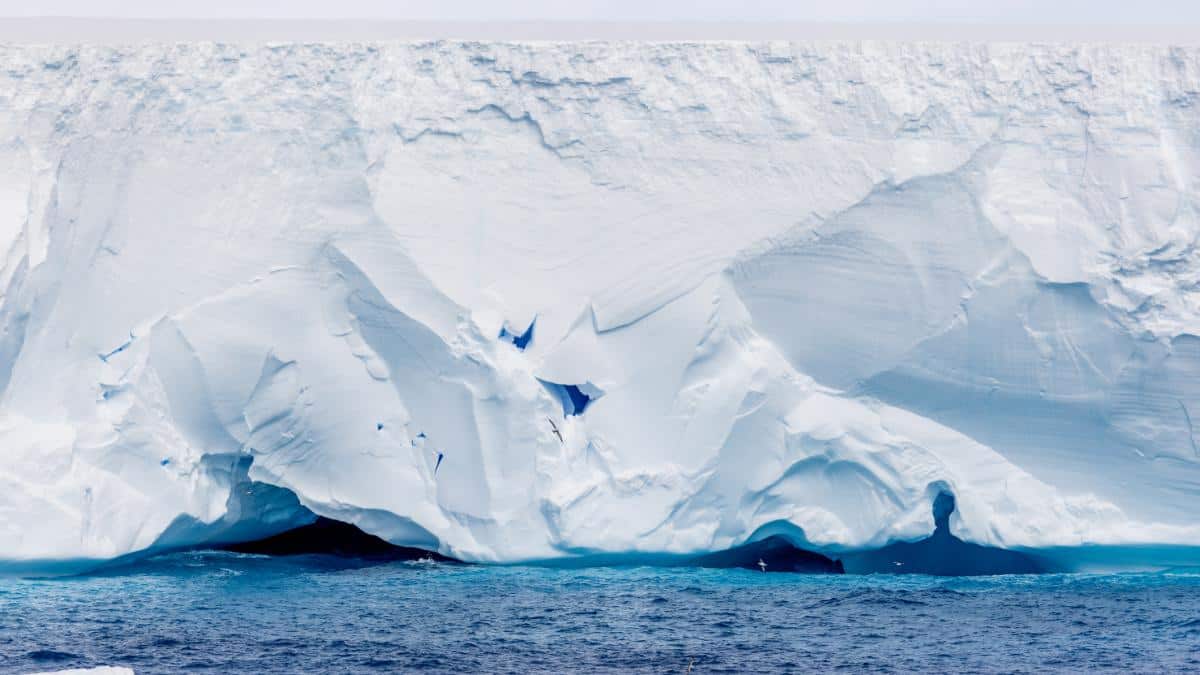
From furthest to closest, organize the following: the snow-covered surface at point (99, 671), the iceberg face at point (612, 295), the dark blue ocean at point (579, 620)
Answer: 1. the iceberg face at point (612, 295)
2. the dark blue ocean at point (579, 620)
3. the snow-covered surface at point (99, 671)

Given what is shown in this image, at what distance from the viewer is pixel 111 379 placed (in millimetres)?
11164

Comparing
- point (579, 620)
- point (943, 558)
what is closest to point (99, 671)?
point (579, 620)

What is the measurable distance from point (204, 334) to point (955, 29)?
668 centimetres

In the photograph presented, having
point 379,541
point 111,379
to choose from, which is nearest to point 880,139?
point 379,541

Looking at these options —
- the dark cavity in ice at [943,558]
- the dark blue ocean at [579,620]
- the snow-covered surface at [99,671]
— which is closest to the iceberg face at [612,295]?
the dark blue ocean at [579,620]

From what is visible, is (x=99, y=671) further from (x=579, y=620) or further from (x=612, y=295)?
(x=612, y=295)

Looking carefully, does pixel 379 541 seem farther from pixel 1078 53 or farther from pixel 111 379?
pixel 1078 53

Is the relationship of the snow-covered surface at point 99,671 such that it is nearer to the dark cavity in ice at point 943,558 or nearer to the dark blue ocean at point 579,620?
the dark blue ocean at point 579,620

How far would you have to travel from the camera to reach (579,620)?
985 centimetres

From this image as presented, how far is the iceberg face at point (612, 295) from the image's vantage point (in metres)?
11.3

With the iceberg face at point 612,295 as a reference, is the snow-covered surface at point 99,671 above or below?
below

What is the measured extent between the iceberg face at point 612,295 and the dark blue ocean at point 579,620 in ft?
1.23

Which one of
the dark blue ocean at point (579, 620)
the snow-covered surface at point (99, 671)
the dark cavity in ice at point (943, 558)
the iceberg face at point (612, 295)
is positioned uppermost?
the iceberg face at point (612, 295)

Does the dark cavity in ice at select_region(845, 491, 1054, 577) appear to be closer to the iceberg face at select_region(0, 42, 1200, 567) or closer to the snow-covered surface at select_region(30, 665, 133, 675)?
the iceberg face at select_region(0, 42, 1200, 567)
